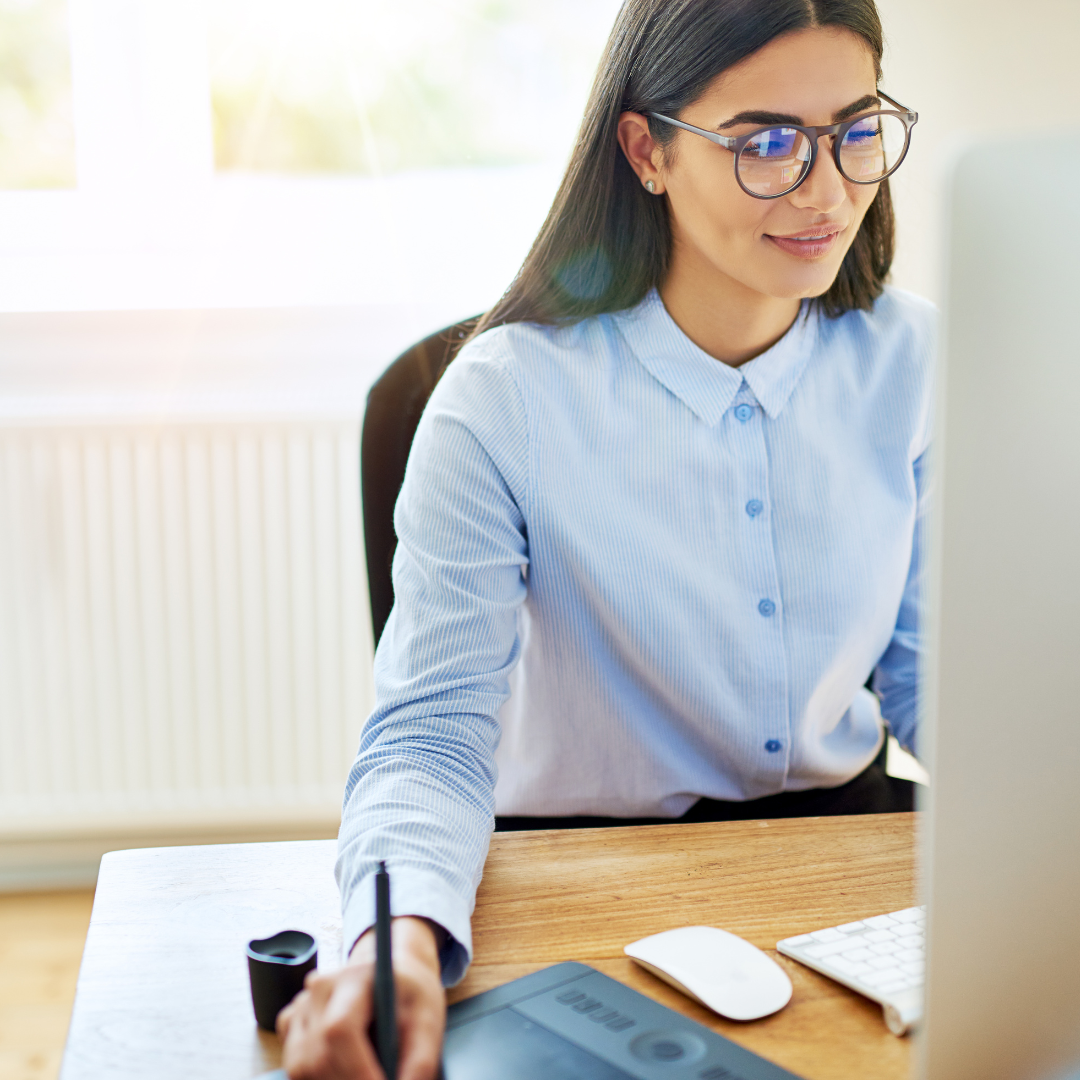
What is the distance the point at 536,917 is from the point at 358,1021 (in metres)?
0.21

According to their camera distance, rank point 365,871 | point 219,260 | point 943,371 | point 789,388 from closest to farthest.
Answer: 1. point 943,371
2. point 365,871
3. point 789,388
4. point 219,260

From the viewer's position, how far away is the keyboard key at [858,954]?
645 mm

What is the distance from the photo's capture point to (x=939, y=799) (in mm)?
417

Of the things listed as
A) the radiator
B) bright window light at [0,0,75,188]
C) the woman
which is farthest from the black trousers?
bright window light at [0,0,75,188]

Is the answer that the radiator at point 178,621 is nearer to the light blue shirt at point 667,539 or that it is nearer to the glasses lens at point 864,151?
the light blue shirt at point 667,539

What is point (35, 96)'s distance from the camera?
2107 mm

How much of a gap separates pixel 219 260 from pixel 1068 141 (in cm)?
198

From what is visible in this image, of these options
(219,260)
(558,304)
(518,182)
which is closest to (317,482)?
(219,260)

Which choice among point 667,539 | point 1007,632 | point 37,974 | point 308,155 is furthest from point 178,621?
point 1007,632

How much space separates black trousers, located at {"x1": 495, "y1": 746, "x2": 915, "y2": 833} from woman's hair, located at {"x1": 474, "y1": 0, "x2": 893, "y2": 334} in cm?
48

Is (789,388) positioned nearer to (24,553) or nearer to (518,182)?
(518,182)

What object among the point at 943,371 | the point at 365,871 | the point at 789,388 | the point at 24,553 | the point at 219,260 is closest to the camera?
the point at 943,371

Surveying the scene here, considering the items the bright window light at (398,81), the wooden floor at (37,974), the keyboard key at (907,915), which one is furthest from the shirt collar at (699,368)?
the bright window light at (398,81)

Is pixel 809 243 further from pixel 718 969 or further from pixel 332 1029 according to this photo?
pixel 332 1029
